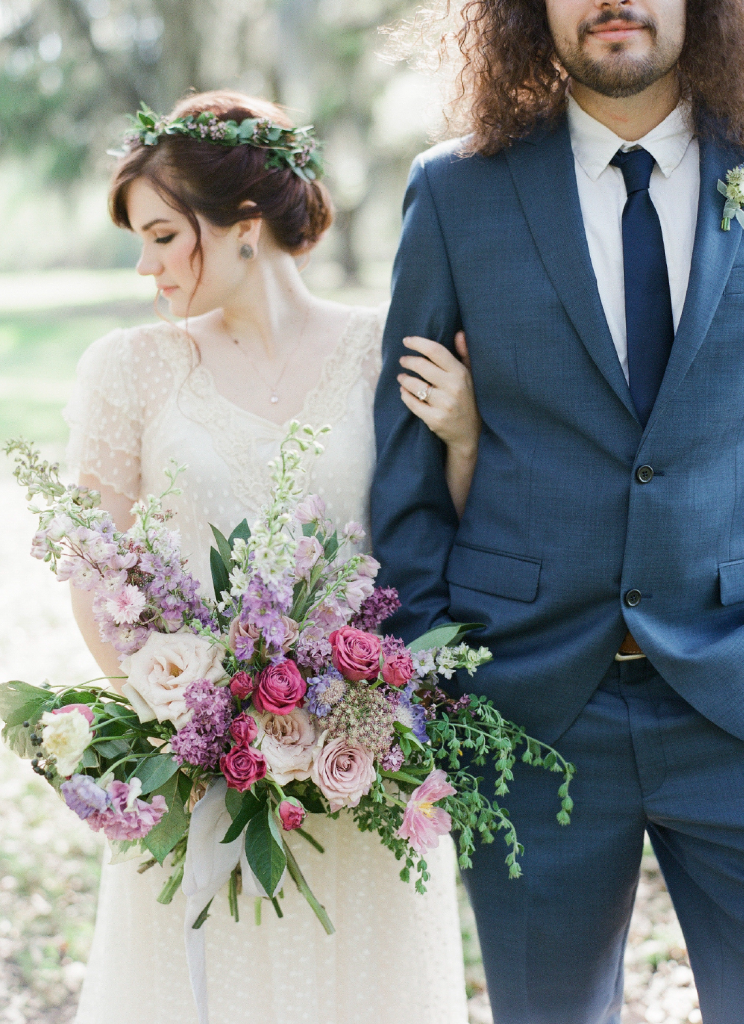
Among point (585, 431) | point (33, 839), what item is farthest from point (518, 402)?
point (33, 839)

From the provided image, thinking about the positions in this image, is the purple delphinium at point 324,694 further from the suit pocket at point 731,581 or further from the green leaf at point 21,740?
the suit pocket at point 731,581

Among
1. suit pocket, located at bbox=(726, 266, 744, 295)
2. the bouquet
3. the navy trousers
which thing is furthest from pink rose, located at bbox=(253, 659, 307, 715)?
suit pocket, located at bbox=(726, 266, 744, 295)

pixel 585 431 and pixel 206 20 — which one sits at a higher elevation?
pixel 206 20

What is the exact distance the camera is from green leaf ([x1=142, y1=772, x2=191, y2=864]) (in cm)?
162

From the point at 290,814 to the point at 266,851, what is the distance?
0.32 feet

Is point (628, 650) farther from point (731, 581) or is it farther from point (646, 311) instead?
point (646, 311)

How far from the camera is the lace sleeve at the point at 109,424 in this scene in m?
2.17

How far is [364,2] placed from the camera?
9.39 metres

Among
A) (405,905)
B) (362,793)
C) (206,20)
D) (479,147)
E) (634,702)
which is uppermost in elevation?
(206,20)

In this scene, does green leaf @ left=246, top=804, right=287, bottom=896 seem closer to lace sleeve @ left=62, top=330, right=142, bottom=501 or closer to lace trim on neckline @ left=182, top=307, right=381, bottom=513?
lace trim on neckline @ left=182, top=307, right=381, bottom=513

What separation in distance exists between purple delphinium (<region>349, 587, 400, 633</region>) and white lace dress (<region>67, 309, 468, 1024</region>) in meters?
0.37

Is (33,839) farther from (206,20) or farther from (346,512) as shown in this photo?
(206,20)

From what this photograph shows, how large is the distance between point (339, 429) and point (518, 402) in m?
0.43

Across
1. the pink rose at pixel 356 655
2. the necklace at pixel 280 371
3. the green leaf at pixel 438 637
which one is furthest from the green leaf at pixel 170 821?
the necklace at pixel 280 371
